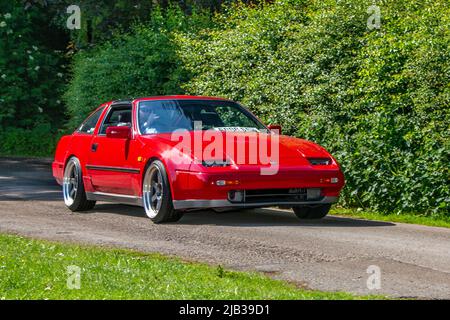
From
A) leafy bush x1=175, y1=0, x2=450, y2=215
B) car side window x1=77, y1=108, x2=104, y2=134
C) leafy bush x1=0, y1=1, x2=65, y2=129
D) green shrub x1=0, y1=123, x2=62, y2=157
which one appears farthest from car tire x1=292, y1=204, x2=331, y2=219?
leafy bush x1=0, y1=1, x2=65, y2=129

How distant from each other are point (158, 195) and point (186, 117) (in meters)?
1.34

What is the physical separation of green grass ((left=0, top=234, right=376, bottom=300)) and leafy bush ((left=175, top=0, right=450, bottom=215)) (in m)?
5.00

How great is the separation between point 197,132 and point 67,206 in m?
3.00

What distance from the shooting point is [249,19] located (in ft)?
61.1

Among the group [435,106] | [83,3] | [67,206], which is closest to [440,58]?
[435,106]

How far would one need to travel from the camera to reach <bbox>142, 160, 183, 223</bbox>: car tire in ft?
42.6

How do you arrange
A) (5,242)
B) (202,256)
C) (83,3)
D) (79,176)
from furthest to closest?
(83,3) → (79,176) → (5,242) → (202,256)

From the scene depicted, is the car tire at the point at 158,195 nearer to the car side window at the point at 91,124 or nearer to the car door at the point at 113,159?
the car door at the point at 113,159

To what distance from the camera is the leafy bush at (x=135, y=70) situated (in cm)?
2269

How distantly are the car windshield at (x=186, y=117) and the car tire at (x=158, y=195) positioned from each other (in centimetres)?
78

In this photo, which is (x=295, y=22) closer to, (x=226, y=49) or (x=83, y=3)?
(x=226, y=49)

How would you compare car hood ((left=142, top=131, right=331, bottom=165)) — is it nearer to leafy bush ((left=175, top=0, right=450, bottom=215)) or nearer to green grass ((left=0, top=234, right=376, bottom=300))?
leafy bush ((left=175, top=0, right=450, bottom=215))

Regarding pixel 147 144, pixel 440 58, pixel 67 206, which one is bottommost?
pixel 67 206

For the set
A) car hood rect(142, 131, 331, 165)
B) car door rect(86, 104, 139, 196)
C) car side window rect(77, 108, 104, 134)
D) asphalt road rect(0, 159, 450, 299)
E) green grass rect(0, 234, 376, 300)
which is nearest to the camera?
green grass rect(0, 234, 376, 300)
